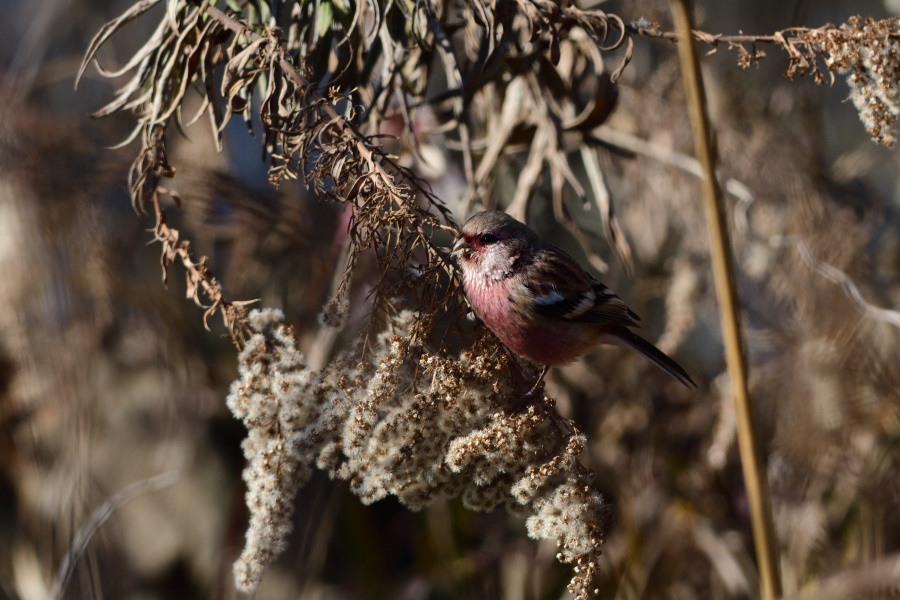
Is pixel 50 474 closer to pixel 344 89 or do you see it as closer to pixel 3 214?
pixel 3 214

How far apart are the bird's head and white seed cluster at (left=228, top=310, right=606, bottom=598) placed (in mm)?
689

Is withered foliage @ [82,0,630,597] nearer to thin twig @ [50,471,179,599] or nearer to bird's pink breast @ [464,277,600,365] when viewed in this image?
bird's pink breast @ [464,277,600,365]

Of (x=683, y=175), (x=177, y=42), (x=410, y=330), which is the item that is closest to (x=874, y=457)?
(x=683, y=175)

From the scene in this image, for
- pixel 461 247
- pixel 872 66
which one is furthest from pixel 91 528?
pixel 872 66

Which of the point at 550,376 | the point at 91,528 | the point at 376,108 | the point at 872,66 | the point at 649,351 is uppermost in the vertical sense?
the point at 872,66

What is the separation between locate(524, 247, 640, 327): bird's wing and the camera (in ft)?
7.69

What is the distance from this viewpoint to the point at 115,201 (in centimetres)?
425

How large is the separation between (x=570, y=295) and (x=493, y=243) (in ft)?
0.97

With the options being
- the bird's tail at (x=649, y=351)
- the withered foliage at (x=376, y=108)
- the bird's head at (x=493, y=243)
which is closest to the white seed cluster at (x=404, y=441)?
the withered foliage at (x=376, y=108)

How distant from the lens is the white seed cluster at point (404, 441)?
4.83 ft

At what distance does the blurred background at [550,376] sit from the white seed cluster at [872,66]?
3.61 feet

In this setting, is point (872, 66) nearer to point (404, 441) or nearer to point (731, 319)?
point (731, 319)

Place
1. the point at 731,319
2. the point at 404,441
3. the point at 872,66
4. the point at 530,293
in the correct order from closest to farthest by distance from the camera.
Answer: the point at 731,319 < the point at 404,441 < the point at 872,66 < the point at 530,293

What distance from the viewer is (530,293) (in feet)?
7.66
